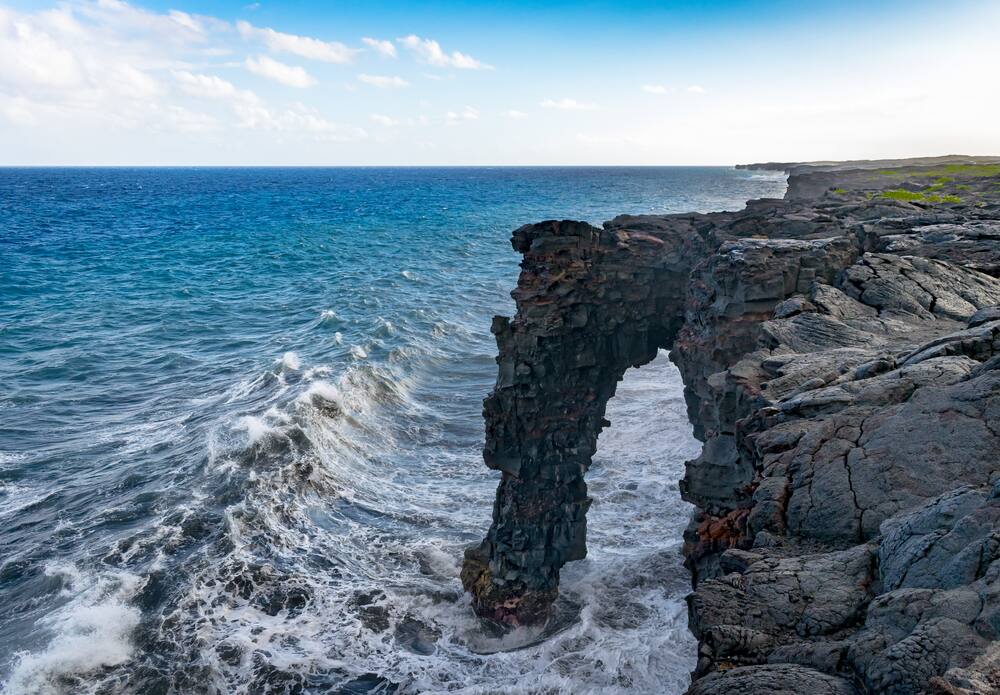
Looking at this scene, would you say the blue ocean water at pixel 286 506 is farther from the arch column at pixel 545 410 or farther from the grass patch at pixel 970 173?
the grass patch at pixel 970 173

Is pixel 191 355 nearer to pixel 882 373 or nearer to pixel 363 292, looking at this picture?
pixel 363 292

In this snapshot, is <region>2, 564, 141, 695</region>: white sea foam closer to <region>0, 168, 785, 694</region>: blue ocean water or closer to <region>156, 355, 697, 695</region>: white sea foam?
<region>0, 168, 785, 694</region>: blue ocean water

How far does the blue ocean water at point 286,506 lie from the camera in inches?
758

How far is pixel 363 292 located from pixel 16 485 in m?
38.2

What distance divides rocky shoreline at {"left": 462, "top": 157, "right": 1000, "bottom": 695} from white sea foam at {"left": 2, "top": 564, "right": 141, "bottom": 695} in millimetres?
10738

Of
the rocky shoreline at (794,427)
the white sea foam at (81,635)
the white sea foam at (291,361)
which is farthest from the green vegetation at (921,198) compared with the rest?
the white sea foam at (81,635)

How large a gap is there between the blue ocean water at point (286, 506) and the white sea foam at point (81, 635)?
67 millimetres

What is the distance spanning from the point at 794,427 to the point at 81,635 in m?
20.2

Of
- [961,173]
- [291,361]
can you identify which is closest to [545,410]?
→ [291,361]

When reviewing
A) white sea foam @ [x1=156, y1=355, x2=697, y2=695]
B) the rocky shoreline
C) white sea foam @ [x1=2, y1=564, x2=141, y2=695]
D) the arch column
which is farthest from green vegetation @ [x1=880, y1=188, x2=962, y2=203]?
white sea foam @ [x1=2, y1=564, x2=141, y2=695]

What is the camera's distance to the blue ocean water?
758 inches

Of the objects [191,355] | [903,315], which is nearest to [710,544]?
[903,315]

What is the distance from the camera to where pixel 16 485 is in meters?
27.6

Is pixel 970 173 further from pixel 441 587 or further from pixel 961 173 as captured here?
pixel 441 587
